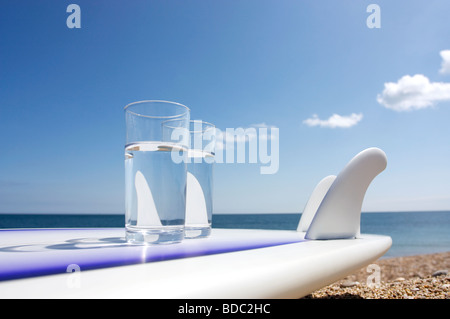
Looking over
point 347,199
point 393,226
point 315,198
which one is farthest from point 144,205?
point 393,226

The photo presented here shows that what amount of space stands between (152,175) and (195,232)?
0.32 meters

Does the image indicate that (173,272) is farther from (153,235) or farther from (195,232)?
(195,232)

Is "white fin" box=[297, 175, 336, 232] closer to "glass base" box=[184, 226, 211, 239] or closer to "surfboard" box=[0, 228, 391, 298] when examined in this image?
"glass base" box=[184, 226, 211, 239]

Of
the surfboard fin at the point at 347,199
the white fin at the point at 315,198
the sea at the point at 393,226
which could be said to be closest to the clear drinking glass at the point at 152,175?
the surfboard fin at the point at 347,199

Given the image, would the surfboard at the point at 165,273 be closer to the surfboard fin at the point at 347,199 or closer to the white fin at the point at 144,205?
the white fin at the point at 144,205

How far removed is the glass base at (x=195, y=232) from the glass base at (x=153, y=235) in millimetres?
189

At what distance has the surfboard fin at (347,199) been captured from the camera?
99 centimetres

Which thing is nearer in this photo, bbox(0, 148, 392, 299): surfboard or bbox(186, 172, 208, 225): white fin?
bbox(0, 148, 392, 299): surfboard

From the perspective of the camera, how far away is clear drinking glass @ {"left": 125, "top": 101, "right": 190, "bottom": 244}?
0.72m

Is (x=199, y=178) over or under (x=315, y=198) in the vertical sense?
over

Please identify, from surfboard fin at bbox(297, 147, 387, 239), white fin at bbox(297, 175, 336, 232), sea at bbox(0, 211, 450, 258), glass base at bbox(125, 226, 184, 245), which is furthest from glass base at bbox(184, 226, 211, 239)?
sea at bbox(0, 211, 450, 258)

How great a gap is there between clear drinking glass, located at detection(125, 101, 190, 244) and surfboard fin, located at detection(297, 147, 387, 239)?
478 millimetres

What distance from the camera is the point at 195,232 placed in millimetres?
964
